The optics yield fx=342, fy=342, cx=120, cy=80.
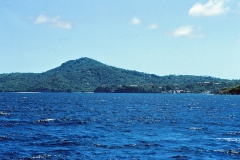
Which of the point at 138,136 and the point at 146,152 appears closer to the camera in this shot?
the point at 146,152

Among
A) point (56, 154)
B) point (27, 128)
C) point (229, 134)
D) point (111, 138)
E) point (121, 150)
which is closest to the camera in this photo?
point (56, 154)

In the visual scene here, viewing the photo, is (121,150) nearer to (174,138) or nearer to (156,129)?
(174,138)

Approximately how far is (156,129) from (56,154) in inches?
1161

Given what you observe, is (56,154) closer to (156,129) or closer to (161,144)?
(161,144)

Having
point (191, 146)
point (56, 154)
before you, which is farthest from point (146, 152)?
point (56, 154)

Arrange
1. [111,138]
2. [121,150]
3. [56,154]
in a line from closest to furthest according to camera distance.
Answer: [56,154], [121,150], [111,138]

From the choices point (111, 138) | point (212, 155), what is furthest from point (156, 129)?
point (212, 155)

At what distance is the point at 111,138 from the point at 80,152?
12.0 m

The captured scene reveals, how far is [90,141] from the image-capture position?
2117 inches

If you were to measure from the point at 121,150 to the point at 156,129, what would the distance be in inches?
912

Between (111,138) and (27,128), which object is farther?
(27,128)

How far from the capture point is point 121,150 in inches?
1859

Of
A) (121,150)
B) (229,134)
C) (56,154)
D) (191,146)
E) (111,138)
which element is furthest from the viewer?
(229,134)

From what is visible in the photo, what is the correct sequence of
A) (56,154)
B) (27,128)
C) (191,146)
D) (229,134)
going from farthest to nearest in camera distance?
(27,128) < (229,134) < (191,146) < (56,154)
